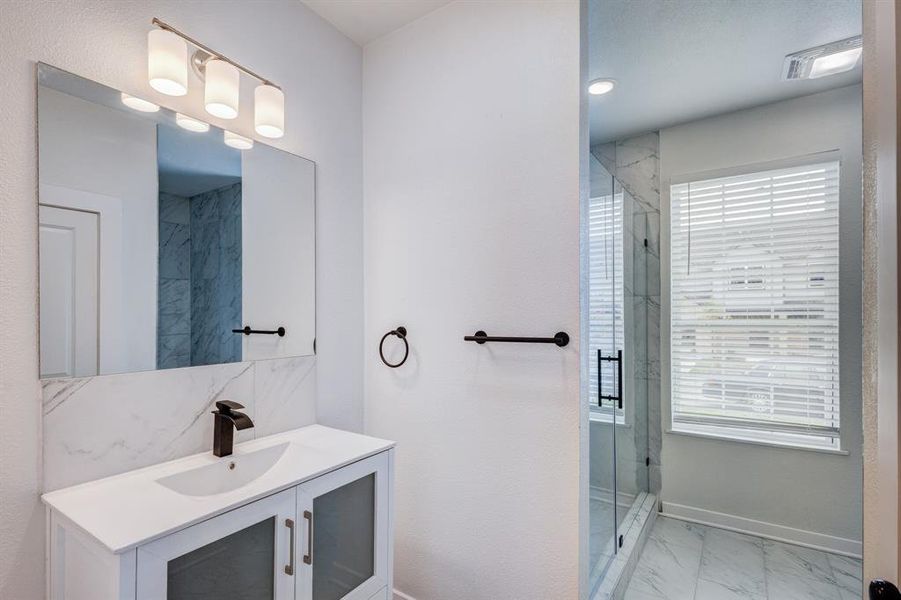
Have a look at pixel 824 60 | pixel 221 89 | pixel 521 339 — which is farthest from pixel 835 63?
pixel 221 89

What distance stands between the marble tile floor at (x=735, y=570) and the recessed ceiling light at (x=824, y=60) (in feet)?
8.29

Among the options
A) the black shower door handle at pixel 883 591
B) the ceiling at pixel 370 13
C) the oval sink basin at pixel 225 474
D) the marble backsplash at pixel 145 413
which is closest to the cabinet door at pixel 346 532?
the oval sink basin at pixel 225 474

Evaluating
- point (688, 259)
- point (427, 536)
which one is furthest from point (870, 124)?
point (688, 259)

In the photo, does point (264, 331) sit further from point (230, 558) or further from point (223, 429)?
point (230, 558)

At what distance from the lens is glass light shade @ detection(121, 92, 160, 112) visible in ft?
4.11

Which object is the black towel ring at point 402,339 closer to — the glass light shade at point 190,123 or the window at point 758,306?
the glass light shade at point 190,123

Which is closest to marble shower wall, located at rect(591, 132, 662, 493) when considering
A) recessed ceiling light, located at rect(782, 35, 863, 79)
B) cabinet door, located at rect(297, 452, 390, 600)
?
recessed ceiling light, located at rect(782, 35, 863, 79)

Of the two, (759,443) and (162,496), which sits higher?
(162,496)

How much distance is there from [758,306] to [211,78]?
116 inches

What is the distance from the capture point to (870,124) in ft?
1.86

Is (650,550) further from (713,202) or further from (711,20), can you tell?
(711,20)

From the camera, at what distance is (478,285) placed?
5.53 ft

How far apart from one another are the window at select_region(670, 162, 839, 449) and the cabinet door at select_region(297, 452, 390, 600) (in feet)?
7.17

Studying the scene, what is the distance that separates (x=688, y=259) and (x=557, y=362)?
1787mm
